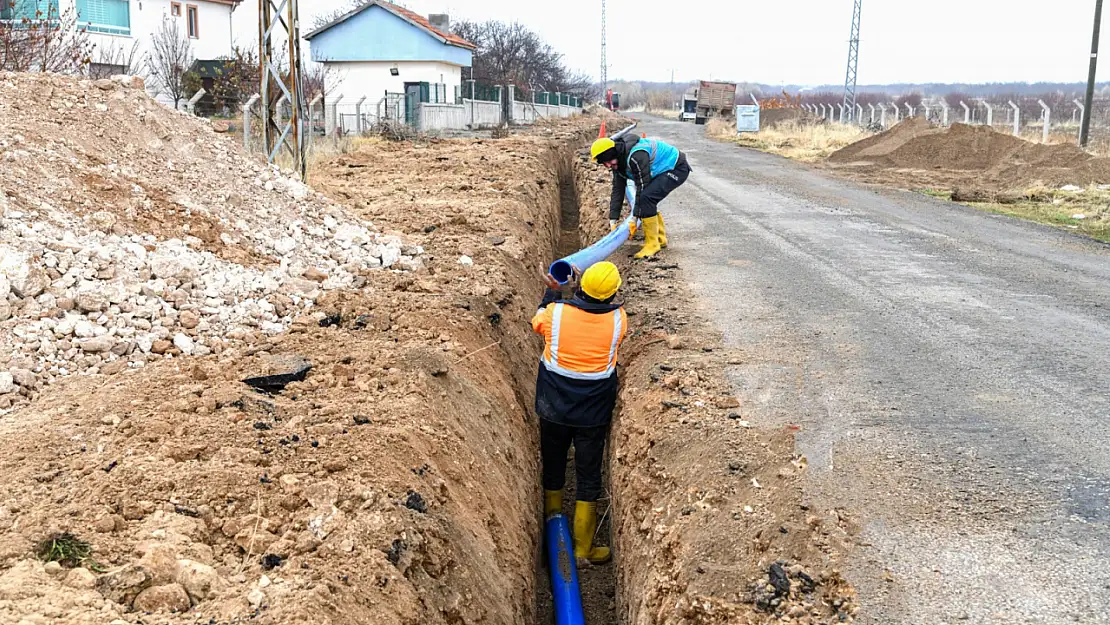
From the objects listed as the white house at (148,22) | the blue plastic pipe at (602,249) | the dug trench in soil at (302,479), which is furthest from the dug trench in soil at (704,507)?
the white house at (148,22)

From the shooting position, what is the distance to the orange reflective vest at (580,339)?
6.61 m

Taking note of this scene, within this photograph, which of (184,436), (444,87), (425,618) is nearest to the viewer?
(425,618)

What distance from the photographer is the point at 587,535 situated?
7.10 meters

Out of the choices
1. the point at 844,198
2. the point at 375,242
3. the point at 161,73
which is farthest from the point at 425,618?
the point at 161,73

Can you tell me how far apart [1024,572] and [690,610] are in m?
1.42

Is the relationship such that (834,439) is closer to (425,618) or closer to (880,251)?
(425,618)

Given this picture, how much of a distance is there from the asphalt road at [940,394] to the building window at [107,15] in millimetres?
30166

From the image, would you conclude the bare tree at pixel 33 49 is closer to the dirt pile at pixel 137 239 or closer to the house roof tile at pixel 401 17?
the dirt pile at pixel 137 239

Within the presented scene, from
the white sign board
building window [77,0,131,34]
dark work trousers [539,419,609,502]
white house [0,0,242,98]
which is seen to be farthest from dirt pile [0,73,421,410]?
the white sign board

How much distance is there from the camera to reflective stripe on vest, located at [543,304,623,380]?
664 cm

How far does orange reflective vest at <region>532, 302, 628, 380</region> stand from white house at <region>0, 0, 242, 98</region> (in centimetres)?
2799

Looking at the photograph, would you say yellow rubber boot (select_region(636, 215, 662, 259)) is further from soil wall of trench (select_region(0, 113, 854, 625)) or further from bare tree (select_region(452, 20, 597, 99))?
bare tree (select_region(452, 20, 597, 99))

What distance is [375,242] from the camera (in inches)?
368

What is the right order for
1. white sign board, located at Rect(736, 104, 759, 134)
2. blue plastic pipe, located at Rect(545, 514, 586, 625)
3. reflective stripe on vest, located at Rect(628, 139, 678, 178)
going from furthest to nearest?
1. white sign board, located at Rect(736, 104, 759, 134)
2. reflective stripe on vest, located at Rect(628, 139, 678, 178)
3. blue plastic pipe, located at Rect(545, 514, 586, 625)
